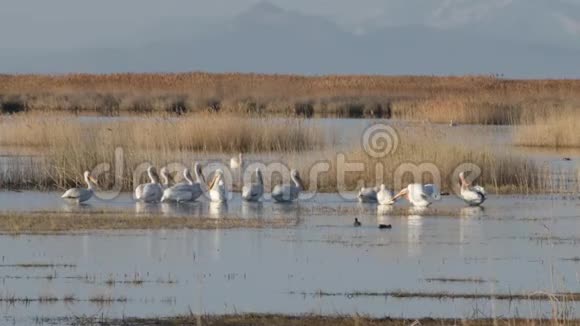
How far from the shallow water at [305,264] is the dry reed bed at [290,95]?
17.8 meters

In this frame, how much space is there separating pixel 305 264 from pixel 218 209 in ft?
17.1

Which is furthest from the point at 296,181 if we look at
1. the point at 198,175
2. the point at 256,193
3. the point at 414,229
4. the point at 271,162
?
the point at 414,229

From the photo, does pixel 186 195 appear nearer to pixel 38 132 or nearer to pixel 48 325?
pixel 38 132

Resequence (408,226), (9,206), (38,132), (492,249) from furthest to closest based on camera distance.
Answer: (38,132) → (9,206) → (408,226) → (492,249)

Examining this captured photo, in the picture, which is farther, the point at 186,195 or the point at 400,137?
the point at 400,137

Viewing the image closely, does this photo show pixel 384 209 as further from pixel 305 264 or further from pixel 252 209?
pixel 305 264

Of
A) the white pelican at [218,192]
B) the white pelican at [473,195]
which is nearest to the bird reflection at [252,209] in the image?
the white pelican at [218,192]

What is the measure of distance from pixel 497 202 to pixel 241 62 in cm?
17795

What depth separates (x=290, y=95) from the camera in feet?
155

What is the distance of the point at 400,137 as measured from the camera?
22688 millimetres

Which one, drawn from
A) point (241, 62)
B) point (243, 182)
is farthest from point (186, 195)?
point (241, 62)

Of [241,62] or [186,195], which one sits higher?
[241,62]

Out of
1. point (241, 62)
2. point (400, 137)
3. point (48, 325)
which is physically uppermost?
point (241, 62)

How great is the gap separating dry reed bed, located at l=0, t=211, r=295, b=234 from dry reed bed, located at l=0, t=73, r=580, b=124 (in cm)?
1776
